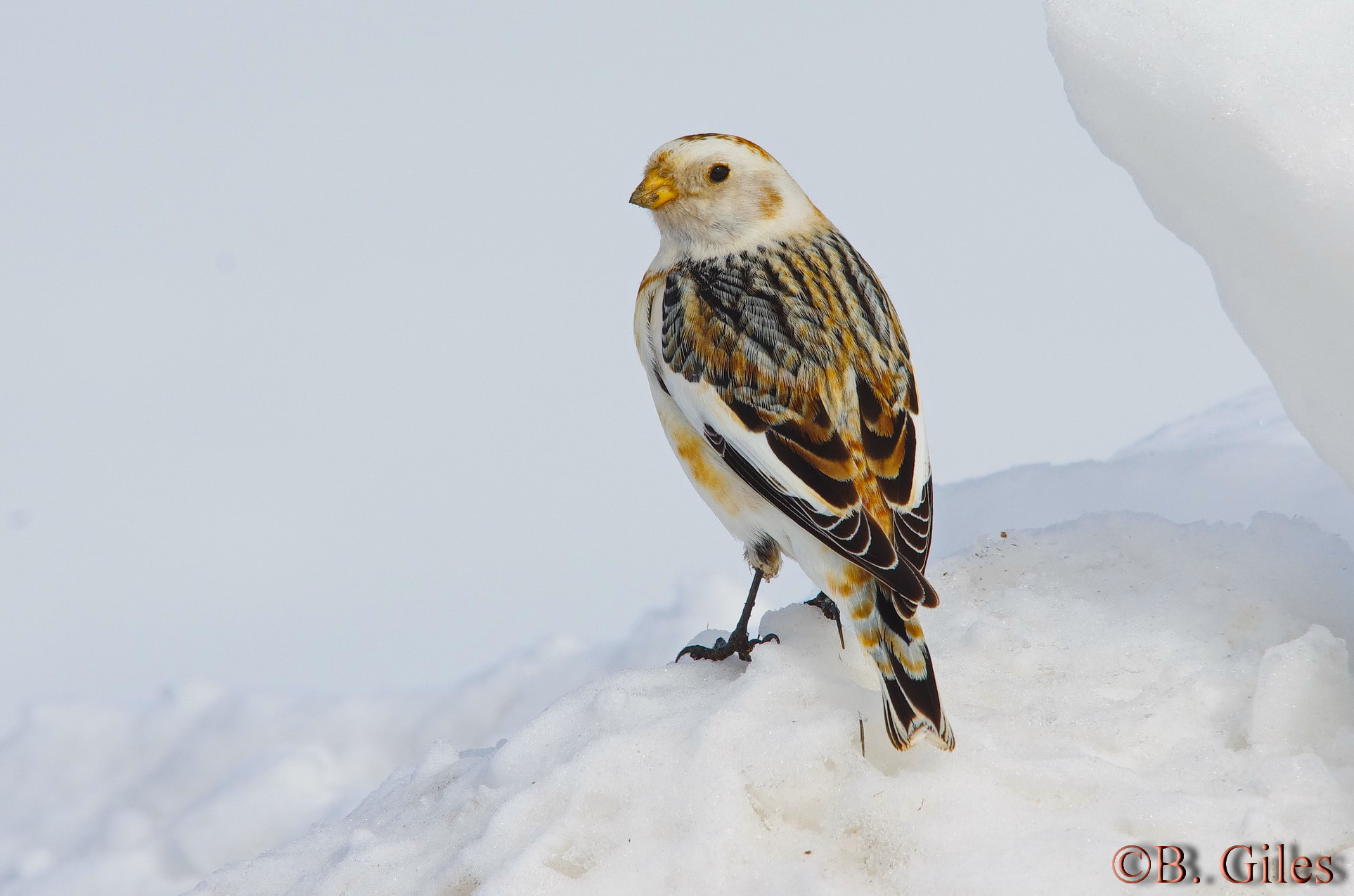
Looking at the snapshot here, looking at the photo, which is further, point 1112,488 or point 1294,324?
point 1112,488

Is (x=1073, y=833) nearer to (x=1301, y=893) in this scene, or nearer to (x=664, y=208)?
(x=1301, y=893)

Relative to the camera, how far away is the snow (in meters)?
2.74

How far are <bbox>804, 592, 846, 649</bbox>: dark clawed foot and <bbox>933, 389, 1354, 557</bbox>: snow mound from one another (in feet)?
5.12

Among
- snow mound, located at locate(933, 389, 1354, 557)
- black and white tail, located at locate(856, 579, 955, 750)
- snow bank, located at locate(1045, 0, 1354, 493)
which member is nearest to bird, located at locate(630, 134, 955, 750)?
black and white tail, located at locate(856, 579, 955, 750)

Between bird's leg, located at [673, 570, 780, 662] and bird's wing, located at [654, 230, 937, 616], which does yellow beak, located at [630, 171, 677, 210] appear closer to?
bird's wing, located at [654, 230, 937, 616]

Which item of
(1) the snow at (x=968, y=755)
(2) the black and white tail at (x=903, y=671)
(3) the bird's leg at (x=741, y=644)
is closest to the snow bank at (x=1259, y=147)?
(1) the snow at (x=968, y=755)

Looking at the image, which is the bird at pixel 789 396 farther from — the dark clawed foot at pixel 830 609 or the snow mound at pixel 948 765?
the snow mound at pixel 948 765

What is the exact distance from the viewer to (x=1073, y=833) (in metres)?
2.69

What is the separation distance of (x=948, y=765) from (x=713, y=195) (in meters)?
2.09

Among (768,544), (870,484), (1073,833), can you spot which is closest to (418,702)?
(768,544)

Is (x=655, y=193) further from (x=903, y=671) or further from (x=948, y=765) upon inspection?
(x=948, y=765)

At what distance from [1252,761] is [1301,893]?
443 mm

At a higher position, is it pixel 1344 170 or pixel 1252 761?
pixel 1344 170

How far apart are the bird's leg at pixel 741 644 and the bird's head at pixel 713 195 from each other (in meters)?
1.17
